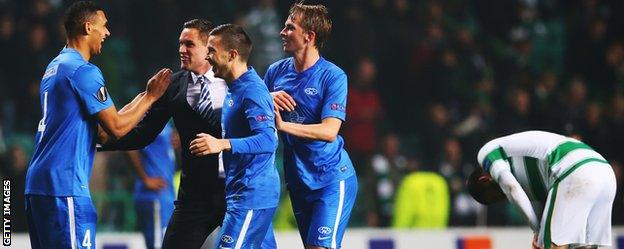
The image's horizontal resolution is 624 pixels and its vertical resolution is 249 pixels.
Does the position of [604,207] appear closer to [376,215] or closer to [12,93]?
[376,215]

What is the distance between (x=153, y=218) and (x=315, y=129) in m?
3.71

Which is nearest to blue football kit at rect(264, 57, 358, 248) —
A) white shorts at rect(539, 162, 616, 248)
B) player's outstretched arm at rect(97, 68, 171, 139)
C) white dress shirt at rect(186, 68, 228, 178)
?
white dress shirt at rect(186, 68, 228, 178)

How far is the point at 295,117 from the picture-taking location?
765 centimetres

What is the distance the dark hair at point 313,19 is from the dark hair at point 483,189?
1297mm

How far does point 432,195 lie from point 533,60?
3.37m

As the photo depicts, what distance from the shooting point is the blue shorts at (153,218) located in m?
10.6

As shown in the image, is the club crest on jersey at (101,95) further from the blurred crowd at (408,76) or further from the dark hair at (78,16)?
the blurred crowd at (408,76)

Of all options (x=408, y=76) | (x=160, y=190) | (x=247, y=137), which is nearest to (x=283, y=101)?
(x=247, y=137)

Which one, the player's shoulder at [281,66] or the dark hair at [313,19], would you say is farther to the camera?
the player's shoulder at [281,66]

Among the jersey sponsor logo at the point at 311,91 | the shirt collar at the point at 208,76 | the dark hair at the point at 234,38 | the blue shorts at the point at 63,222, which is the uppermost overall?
the dark hair at the point at 234,38

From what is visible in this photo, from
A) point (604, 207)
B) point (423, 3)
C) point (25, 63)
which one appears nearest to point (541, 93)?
point (423, 3)

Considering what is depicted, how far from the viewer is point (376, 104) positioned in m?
14.2

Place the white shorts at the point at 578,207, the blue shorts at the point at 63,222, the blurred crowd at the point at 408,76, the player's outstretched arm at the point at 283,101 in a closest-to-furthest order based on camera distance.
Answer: the blue shorts at the point at 63,222 < the white shorts at the point at 578,207 < the player's outstretched arm at the point at 283,101 < the blurred crowd at the point at 408,76

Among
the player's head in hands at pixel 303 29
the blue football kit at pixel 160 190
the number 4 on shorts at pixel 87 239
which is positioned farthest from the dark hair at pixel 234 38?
the blue football kit at pixel 160 190
